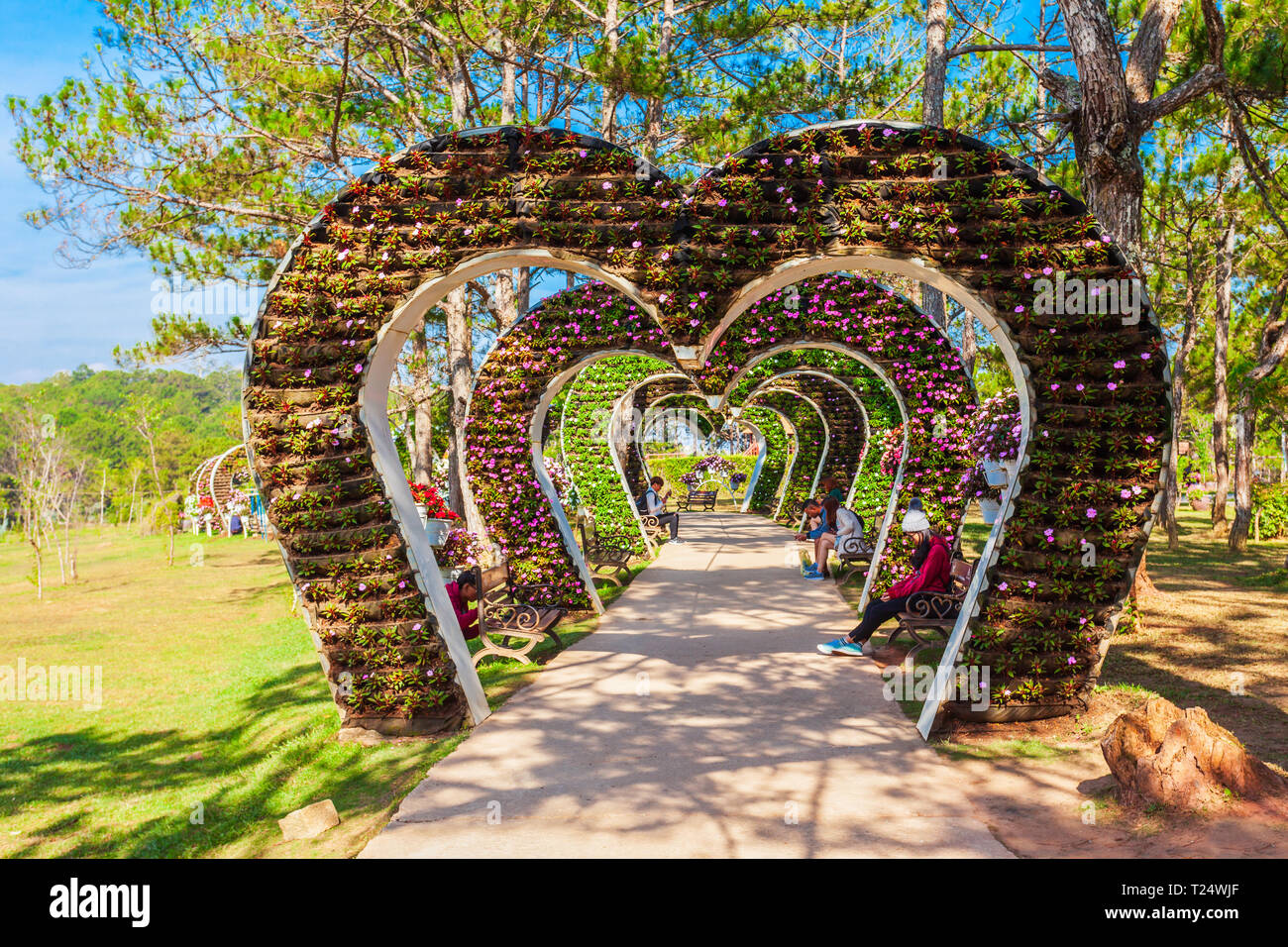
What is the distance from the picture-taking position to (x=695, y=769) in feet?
13.4

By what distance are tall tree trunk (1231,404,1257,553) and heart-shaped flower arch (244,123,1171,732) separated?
9.77 m

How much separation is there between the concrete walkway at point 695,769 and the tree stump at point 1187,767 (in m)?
0.73

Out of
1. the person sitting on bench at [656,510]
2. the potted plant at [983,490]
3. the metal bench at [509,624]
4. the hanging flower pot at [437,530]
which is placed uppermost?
the potted plant at [983,490]

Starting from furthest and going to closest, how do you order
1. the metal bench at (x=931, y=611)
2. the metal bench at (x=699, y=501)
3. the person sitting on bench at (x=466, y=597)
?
the metal bench at (x=699, y=501) < the person sitting on bench at (x=466, y=597) < the metal bench at (x=931, y=611)

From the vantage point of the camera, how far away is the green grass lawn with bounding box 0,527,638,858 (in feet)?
12.3

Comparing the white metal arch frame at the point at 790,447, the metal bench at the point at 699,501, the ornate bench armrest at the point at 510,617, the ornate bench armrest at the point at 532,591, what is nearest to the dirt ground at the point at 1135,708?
the ornate bench armrest at the point at 510,617

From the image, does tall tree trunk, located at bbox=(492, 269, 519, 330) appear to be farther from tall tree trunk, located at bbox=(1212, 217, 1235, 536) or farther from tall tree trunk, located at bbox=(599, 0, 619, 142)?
tall tree trunk, located at bbox=(1212, 217, 1235, 536)

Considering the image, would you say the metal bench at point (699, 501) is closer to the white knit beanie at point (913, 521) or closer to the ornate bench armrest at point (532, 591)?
the ornate bench armrest at point (532, 591)

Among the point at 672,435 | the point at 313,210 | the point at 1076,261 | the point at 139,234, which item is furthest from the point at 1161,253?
the point at 672,435

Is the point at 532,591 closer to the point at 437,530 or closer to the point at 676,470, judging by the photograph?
the point at 437,530

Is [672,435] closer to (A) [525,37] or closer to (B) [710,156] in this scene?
(B) [710,156]

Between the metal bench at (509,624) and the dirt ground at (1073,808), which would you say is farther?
the metal bench at (509,624)

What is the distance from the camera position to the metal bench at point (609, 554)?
10633 millimetres

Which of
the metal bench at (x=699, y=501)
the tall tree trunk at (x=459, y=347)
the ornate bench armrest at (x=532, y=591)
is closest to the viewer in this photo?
the ornate bench armrest at (x=532, y=591)
